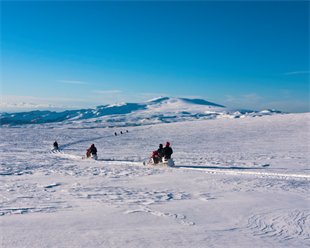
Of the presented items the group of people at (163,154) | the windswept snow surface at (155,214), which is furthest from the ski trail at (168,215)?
the group of people at (163,154)

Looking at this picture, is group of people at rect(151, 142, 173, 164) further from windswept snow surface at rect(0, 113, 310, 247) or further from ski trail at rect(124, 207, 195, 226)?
ski trail at rect(124, 207, 195, 226)

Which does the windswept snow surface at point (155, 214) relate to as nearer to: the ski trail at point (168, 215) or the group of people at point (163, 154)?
the ski trail at point (168, 215)

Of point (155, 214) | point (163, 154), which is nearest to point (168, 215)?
point (155, 214)

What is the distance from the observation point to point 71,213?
16.3 ft

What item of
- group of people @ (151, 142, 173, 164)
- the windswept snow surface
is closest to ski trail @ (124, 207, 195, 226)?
the windswept snow surface

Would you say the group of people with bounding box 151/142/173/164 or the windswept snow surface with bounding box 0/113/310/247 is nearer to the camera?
the windswept snow surface with bounding box 0/113/310/247

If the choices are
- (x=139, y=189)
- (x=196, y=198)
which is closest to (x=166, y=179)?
(x=139, y=189)

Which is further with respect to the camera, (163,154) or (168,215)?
(163,154)

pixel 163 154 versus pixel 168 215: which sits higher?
pixel 163 154

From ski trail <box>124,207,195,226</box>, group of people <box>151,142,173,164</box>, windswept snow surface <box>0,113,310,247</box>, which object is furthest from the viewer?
group of people <box>151,142,173,164</box>

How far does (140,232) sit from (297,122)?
4345cm

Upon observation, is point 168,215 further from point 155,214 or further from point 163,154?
point 163,154

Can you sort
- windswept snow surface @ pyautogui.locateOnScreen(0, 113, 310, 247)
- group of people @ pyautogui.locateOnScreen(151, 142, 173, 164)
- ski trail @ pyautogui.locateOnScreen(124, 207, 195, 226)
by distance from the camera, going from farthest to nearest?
group of people @ pyautogui.locateOnScreen(151, 142, 173, 164)
ski trail @ pyautogui.locateOnScreen(124, 207, 195, 226)
windswept snow surface @ pyautogui.locateOnScreen(0, 113, 310, 247)

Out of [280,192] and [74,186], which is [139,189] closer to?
[74,186]
